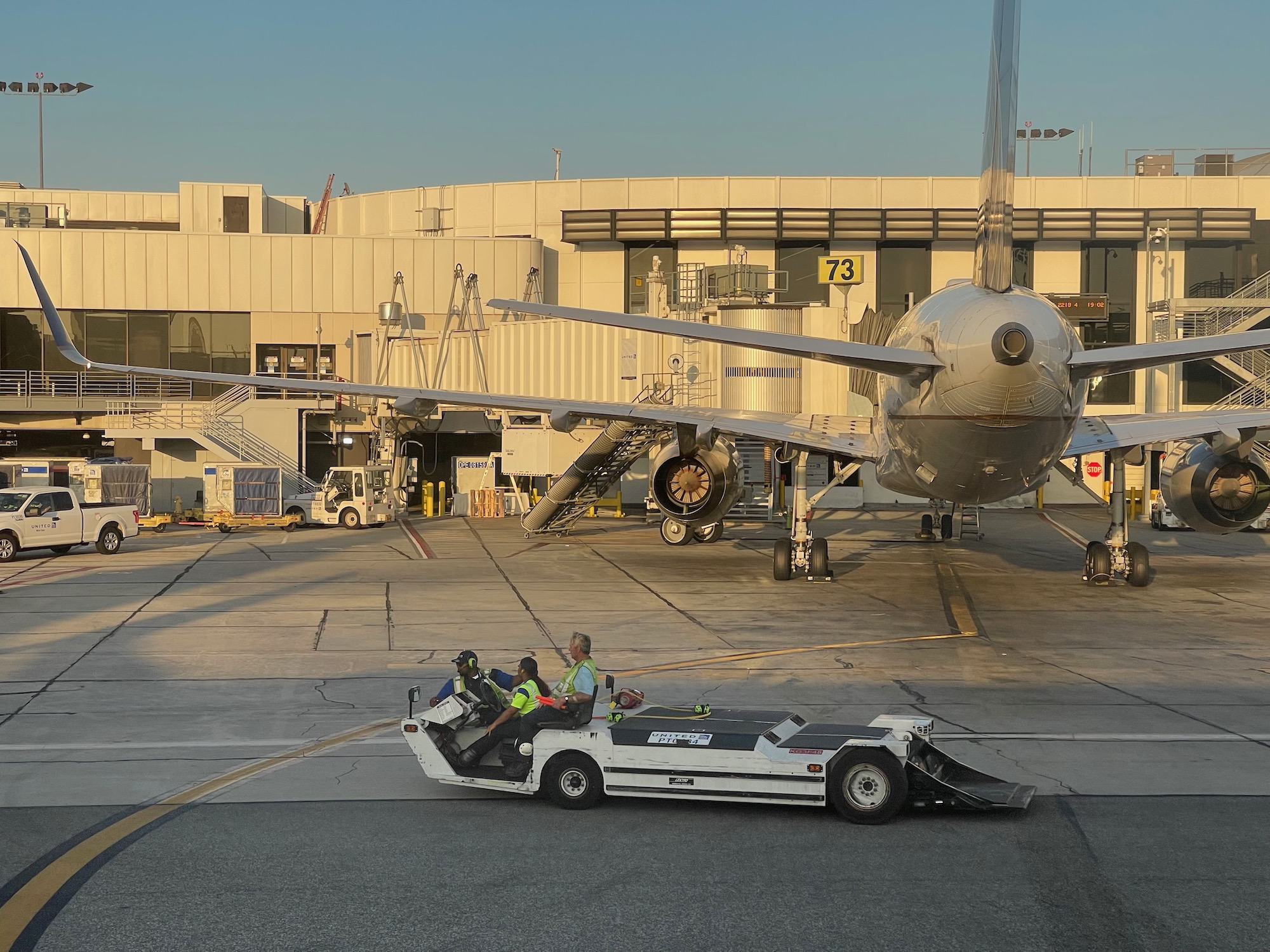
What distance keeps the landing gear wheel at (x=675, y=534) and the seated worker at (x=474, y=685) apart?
2920cm

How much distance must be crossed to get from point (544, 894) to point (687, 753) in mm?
2586

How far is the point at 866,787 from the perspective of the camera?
37.8ft

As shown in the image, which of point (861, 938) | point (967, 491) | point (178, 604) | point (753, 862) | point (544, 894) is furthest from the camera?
point (178, 604)

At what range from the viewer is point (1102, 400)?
6706 cm

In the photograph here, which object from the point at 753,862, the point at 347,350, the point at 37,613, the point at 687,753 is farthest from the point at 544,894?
the point at 347,350

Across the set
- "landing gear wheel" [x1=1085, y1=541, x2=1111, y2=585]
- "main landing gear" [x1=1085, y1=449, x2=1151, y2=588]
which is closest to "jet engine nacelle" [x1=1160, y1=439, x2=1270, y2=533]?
"main landing gear" [x1=1085, y1=449, x2=1151, y2=588]

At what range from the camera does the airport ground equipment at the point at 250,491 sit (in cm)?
4953

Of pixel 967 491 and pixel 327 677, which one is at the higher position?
pixel 967 491

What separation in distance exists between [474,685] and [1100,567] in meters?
22.4

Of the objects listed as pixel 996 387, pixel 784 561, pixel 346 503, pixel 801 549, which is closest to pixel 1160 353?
pixel 996 387

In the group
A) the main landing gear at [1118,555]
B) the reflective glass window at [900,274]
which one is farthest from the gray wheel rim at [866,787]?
the reflective glass window at [900,274]

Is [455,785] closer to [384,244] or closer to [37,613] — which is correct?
[37,613]

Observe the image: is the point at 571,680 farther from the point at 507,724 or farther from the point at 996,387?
the point at 996,387

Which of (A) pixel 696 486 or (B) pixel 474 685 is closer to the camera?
(B) pixel 474 685
